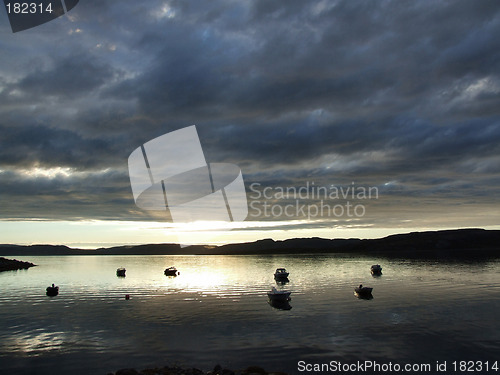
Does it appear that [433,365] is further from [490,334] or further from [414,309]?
[414,309]

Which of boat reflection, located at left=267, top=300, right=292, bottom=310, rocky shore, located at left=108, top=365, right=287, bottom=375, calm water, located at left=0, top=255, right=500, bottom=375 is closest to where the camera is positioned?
rocky shore, located at left=108, top=365, right=287, bottom=375

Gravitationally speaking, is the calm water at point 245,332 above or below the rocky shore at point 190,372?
below

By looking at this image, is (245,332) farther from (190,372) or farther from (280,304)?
(280,304)

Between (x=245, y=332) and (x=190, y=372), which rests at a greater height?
(x=190, y=372)

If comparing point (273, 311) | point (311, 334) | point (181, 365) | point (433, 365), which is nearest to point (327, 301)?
point (273, 311)

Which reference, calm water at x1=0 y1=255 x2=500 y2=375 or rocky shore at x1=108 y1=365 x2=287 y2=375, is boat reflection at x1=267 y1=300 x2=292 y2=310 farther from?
rocky shore at x1=108 y1=365 x2=287 y2=375

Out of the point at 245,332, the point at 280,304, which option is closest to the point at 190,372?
the point at 245,332

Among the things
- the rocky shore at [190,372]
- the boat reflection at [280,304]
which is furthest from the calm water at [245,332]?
the rocky shore at [190,372]

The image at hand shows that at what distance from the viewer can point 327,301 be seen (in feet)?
194

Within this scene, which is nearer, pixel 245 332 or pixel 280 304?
pixel 245 332

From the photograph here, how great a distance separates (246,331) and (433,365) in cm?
1918

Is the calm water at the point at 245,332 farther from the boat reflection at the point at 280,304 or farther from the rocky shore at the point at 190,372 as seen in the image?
the rocky shore at the point at 190,372

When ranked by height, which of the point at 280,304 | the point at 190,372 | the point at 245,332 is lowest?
the point at 280,304

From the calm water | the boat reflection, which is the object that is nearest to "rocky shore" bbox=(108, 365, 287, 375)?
the calm water
